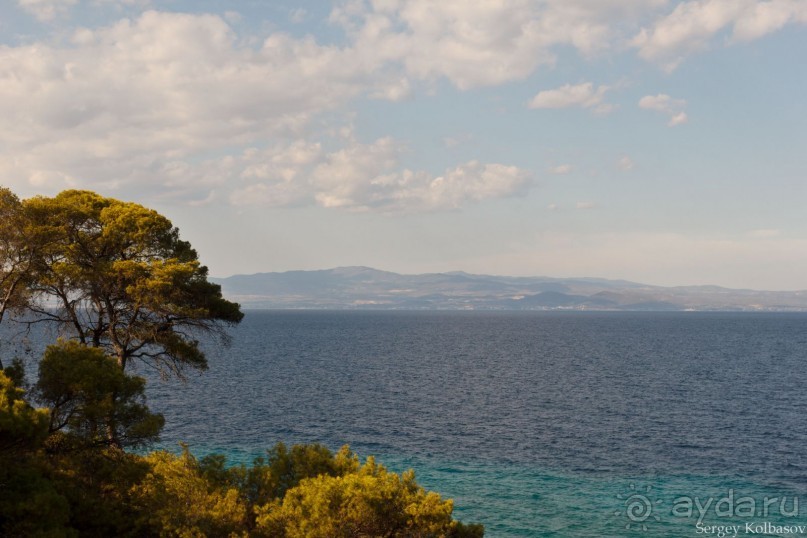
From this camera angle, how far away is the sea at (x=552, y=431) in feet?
136

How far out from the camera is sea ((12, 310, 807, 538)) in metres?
41.5

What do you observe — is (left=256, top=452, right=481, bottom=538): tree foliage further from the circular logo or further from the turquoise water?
the circular logo

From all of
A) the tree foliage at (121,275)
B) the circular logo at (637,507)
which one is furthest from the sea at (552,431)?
the tree foliage at (121,275)

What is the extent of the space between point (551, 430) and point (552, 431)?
1.64 feet

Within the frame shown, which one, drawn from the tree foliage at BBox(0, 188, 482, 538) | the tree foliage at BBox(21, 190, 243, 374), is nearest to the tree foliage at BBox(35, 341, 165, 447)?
the tree foliage at BBox(0, 188, 482, 538)

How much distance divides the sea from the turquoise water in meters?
0.20

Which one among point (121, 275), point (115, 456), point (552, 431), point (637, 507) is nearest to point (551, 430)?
point (552, 431)

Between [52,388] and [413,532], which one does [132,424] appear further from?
[413,532]

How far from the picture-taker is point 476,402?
82500 mm

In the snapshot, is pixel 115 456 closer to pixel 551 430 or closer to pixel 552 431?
pixel 552 431

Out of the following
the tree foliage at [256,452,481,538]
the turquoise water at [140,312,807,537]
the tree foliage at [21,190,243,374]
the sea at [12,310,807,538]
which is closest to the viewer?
the tree foliage at [256,452,481,538]

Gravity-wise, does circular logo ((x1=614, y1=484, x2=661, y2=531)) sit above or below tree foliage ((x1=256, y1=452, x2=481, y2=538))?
below

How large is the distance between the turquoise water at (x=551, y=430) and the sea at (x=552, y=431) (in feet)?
0.66

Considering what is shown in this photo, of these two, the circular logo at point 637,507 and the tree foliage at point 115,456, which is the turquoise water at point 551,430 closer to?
the circular logo at point 637,507
